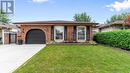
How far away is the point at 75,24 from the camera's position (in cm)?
3136

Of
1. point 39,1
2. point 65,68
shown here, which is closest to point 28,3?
point 39,1

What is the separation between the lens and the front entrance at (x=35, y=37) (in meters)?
32.2

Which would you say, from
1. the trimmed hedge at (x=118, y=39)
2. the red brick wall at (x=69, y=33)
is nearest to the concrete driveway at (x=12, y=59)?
the trimmed hedge at (x=118, y=39)

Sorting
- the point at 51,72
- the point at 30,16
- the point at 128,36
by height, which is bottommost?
the point at 51,72

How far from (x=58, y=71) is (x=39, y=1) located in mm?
42716

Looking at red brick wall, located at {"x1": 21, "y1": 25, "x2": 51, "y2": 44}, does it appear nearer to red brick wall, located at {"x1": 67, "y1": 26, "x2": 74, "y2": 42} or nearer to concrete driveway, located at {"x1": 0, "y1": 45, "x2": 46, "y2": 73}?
red brick wall, located at {"x1": 67, "y1": 26, "x2": 74, "y2": 42}

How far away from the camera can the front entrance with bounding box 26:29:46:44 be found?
32.2 meters

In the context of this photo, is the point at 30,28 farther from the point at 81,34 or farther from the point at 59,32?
the point at 81,34

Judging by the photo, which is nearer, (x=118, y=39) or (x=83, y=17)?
(x=118, y=39)

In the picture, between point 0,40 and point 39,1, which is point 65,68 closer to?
point 0,40

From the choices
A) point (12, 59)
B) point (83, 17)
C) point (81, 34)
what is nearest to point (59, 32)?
point (81, 34)

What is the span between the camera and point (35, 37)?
106 feet

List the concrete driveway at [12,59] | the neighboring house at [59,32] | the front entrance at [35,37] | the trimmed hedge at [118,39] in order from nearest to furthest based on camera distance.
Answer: the concrete driveway at [12,59]
the trimmed hedge at [118,39]
the neighboring house at [59,32]
the front entrance at [35,37]

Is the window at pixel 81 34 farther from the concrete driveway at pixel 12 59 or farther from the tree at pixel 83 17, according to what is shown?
the tree at pixel 83 17
